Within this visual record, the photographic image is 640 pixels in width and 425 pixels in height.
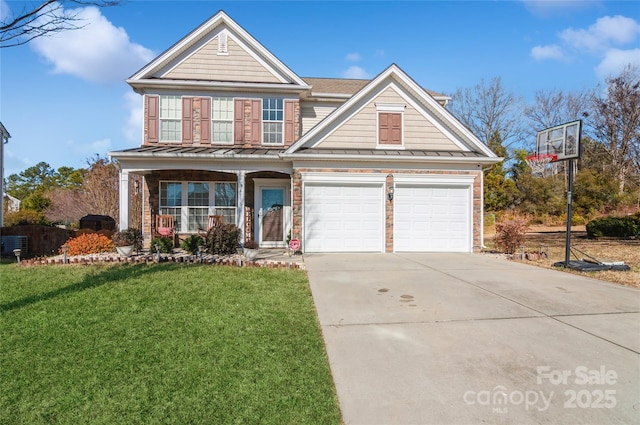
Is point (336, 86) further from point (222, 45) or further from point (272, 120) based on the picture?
point (222, 45)

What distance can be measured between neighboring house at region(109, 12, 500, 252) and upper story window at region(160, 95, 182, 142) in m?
0.04

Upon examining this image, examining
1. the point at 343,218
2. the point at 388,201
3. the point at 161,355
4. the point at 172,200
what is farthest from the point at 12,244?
the point at 388,201

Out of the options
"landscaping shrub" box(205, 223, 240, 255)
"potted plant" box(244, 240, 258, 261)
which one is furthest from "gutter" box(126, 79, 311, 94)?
"potted plant" box(244, 240, 258, 261)

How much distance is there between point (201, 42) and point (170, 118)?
3.09 metres

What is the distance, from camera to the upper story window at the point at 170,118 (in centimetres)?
Answer: 1316

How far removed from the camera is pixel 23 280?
711cm

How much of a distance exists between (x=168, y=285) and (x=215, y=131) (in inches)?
317

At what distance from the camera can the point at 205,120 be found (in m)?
13.3

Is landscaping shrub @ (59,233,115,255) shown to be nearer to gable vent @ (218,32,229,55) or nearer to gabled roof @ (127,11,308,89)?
gabled roof @ (127,11,308,89)

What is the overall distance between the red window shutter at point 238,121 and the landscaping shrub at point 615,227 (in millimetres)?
17292

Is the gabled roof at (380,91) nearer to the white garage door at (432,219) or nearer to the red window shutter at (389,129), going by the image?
the red window shutter at (389,129)

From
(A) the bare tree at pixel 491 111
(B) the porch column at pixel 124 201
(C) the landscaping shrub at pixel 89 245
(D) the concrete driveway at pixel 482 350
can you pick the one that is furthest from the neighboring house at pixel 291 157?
(A) the bare tree at pixel 491 111

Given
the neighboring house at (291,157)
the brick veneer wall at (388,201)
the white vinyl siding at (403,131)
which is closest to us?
the brick veneer wall at (388,201)

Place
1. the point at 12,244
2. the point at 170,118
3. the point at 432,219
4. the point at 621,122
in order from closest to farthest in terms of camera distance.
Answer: the point at 12,244 < the point at 432,219 < the point at 170,118 < the point at 621,122
